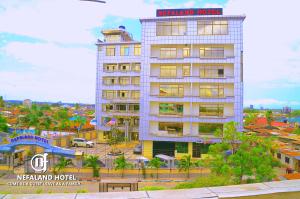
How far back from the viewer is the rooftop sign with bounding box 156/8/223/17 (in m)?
26.7

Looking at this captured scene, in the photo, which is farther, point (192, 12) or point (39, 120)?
point (39, 120)

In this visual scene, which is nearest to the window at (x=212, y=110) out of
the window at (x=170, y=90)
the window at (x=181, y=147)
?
the window at (x=170, y=90)

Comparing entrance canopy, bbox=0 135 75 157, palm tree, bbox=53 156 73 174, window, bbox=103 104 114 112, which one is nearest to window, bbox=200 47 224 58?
window, bbox=103 104 114 112

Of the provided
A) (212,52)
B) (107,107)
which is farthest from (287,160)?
(107,107)

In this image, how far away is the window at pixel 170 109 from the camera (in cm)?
2719

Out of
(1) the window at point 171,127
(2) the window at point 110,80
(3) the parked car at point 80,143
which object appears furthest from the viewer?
(2) the window at point 110,80

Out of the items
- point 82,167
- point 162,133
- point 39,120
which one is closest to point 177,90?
point 162,133

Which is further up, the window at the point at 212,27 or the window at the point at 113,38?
the window at the point at 113,38

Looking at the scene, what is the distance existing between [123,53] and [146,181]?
2142 centimetres

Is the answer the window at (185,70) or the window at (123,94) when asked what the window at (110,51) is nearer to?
the window at (123,94)

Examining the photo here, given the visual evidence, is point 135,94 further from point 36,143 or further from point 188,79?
point 36,143

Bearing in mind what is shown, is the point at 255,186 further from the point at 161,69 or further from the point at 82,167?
the point at 161,69

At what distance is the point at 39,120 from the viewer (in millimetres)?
38531

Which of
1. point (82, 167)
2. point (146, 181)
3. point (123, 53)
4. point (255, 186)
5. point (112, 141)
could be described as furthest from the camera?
point (123, 53)
